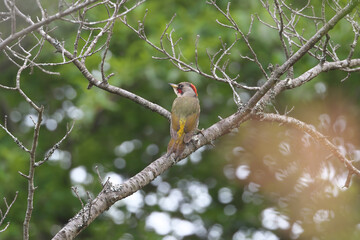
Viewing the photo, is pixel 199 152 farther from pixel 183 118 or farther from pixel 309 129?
pixel 309 129

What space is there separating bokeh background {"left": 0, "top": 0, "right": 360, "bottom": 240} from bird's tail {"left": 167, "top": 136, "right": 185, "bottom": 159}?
1511 millimetres

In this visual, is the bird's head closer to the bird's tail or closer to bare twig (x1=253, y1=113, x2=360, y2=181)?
the bird's tail

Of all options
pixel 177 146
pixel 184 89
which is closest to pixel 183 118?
pixel 177 146

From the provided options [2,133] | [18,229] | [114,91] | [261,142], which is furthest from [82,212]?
[2,133]

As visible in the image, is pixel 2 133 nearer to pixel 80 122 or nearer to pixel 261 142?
pixel 80 122

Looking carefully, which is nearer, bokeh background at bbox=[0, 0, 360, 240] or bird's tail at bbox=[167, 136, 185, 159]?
bird's tail at bbox=[167, 136, 185, 159]

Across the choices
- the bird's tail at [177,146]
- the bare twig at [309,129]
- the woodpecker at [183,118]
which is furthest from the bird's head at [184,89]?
the bare twig at [309,129]

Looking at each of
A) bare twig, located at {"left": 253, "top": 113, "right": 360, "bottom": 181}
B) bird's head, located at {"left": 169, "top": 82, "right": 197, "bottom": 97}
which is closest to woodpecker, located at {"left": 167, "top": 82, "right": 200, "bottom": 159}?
bird's head, located at {"left": 169, "top": 82, "right": 197, "bottom": 97}

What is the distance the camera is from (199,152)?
10.5 m

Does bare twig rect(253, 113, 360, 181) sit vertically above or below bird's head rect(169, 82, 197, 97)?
below

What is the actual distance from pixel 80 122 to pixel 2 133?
65.5 inches

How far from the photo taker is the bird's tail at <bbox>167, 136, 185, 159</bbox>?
5148 mm

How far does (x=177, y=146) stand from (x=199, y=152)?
524 cm

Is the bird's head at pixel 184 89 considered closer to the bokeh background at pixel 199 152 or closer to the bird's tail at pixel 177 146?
the bokeh background at pixel 199 152
